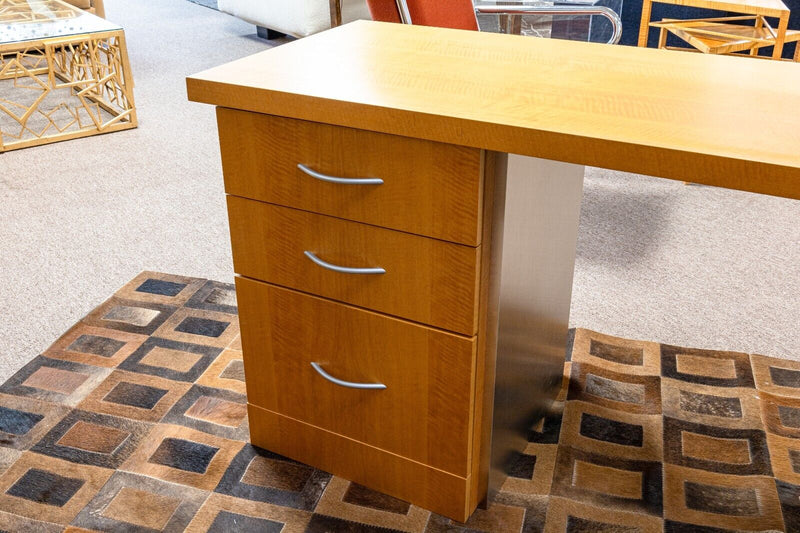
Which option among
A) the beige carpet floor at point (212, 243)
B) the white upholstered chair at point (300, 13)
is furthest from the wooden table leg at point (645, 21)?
the white upholstered chair at point (300, 13)

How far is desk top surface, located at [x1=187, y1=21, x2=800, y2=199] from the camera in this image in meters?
0.97

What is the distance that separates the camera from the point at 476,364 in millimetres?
1279

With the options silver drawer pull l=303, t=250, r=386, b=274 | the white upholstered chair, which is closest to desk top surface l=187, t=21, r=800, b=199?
silver drawer pull l=303, t=250, r=386, b=274

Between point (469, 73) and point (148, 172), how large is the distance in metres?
2.04

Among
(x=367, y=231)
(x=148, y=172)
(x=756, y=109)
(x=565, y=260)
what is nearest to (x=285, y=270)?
(x=367, y=231)

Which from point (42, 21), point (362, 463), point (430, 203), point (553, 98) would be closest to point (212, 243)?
point (362, 463)

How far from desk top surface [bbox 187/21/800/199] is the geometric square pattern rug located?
730 millimetres

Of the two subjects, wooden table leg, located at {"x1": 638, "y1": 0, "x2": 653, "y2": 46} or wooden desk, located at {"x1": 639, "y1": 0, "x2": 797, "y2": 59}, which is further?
wooden table leg, located at {"x1": 638, "y1": 0, "x2": 653, "y2": 46}

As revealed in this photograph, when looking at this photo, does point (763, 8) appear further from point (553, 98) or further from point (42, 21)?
point (42, 21)

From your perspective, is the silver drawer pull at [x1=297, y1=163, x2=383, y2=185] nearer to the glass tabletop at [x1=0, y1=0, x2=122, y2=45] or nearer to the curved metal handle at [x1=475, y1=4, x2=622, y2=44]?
the curved metal handle at [x1=475, y1=4, x2=622, y2=44]

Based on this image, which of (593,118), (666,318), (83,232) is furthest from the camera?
(83,232)

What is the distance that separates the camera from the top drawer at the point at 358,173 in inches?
45.3

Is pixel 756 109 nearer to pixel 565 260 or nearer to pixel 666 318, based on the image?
pixel 565 260

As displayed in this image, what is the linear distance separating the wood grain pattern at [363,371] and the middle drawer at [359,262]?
0.03 meters
